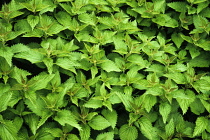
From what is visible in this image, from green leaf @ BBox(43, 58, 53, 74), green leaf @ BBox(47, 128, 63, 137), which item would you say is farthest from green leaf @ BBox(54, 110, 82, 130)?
green leaf @ BBox(43, 58, 53, 74)

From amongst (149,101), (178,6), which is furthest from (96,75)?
(178,6)

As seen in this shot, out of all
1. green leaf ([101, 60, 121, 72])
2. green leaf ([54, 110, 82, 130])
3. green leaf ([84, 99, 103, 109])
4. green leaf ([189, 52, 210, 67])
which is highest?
green leaf ([101, 60, 121, 72])

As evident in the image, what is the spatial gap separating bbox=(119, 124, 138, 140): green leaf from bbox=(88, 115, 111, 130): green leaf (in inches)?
9.4

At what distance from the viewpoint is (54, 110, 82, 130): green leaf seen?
264 centimetres

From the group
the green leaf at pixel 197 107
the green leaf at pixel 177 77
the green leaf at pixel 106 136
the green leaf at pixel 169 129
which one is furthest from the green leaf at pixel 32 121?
the green leaf at pixel 197 107

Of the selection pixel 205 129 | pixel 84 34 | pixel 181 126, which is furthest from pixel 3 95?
pixel 205 129

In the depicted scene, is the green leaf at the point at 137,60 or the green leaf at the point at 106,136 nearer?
the green leaf at the point at 106,136

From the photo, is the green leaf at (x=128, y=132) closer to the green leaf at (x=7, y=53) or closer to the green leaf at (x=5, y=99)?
the green leaf at (x=5, y=99)

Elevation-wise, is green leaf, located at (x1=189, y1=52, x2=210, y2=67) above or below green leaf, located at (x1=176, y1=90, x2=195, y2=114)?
above

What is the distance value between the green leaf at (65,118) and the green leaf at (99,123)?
0.24 metres

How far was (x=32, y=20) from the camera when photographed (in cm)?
323

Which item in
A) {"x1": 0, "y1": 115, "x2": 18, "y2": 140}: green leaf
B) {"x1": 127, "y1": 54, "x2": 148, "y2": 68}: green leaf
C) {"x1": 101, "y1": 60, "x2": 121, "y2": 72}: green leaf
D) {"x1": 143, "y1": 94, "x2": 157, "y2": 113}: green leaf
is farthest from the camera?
{"x1": 127, "y1": 54, "x2": 148, "y2": 68}: green leaf

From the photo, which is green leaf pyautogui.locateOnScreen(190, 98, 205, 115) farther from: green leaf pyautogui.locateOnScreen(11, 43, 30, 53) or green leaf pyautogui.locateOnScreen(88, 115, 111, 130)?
green leaf pyautogui.locateOnScreen(11, 43, 30, 53)

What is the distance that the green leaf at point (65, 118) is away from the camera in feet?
8.67
